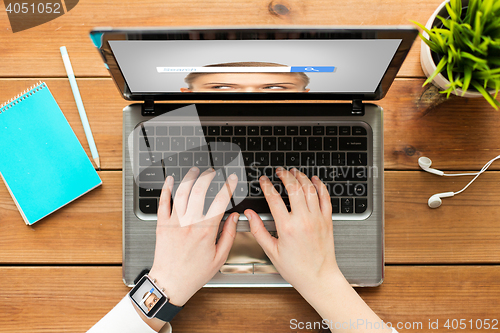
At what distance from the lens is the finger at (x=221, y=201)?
0.57 metres

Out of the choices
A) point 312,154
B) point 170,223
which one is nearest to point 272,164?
point 312,154

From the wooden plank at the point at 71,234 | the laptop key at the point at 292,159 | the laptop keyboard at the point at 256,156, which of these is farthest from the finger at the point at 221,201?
the wooden plank at the point at 71,234

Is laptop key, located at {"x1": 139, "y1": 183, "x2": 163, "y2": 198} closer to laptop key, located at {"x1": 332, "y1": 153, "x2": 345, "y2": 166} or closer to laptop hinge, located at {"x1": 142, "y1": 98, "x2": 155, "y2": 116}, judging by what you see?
laptop hinge, located at {"x1": 142, "y1": 98, "x2": 155, "y2": 116}

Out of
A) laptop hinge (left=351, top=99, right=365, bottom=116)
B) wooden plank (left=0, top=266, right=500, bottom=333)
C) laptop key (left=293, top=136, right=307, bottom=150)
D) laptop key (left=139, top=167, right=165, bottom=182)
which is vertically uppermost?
laptop hinge (left=351, top=99, right=365, bottom=116)

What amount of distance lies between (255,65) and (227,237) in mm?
312

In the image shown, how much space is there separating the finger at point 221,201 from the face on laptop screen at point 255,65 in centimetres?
18

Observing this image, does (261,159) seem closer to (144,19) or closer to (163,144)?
(163,144)

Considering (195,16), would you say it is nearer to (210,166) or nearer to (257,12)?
(257,12)

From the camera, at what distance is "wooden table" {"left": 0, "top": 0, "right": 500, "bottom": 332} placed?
635mm

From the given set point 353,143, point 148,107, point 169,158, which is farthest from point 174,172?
point 353,143

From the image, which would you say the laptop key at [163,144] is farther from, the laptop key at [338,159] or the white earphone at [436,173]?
the white earphone at [436,173]

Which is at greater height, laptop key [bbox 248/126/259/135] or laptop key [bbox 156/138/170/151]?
laptop key [bbox 248/126/259/135]

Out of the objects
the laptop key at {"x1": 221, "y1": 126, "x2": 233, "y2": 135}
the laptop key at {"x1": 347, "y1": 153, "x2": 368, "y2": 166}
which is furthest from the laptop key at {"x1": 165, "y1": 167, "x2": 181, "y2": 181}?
the laptop key at {"x1": 347, "y1": 153, "x2": 368, "y2": 166}

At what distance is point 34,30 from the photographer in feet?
2.15
